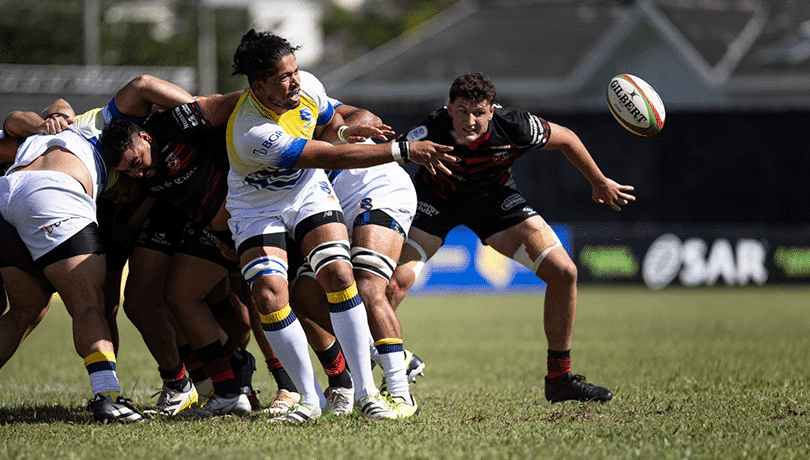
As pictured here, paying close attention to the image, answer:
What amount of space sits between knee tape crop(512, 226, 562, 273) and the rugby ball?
85 centimetres

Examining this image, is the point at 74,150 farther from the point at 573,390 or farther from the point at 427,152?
the point at 573,390

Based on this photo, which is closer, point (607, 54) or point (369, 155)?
point (369, 155)

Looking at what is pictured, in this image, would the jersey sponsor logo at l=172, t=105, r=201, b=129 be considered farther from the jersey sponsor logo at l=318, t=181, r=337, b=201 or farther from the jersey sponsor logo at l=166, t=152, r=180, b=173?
the jersey sponsor logo at l=318, t=181, r=337, b=201

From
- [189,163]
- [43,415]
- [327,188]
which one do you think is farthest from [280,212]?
[43,415]

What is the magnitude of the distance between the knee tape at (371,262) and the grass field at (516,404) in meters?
0.87

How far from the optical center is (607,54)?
102 feet

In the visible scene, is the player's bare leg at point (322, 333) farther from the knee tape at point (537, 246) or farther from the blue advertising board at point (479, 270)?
the blue advertising board at point (479, 270)

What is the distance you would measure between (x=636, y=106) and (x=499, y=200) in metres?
1.07

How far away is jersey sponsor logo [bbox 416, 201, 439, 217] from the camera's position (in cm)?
662

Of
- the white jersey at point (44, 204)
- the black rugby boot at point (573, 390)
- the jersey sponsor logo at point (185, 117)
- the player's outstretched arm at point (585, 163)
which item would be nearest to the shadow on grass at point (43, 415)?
the white jersey at point (44, 204)

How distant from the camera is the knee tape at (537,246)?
248 inches

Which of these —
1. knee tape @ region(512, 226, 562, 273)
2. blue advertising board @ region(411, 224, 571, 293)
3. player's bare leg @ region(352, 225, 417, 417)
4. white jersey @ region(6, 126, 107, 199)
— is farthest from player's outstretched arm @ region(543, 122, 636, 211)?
blue advertising board @ region(411, 224, 571, 293)

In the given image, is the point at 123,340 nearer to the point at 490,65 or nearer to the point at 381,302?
the point at 381,302

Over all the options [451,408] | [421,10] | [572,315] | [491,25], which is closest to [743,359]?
[572,315]
